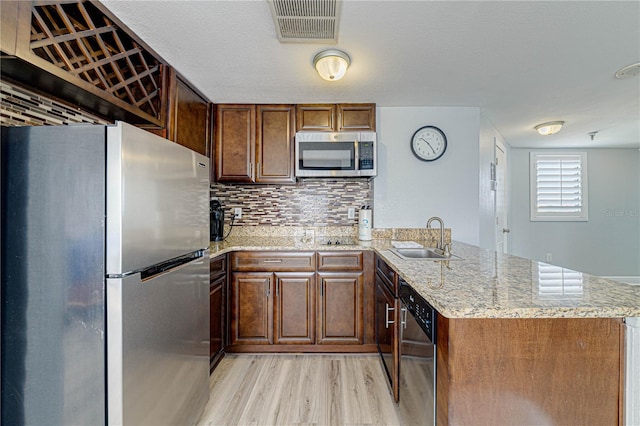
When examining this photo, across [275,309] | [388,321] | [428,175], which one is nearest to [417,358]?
[388,321]

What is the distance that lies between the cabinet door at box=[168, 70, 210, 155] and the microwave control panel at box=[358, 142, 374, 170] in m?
1.37

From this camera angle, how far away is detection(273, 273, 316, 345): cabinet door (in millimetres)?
2389

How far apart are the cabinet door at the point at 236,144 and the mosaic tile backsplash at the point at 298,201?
0.30 meters

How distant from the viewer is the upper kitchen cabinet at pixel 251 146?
106 inches

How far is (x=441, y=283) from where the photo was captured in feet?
3.83

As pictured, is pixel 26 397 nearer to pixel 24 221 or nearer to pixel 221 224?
pixel 24 221

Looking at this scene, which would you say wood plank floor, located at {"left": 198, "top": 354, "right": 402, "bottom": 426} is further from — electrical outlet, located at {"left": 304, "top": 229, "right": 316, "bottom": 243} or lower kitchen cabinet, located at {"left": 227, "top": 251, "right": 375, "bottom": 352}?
electrical outlet, located at {"left": 304, "top": 229, "right": 316, "bottom": 243}

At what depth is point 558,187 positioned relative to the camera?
4.60 meters

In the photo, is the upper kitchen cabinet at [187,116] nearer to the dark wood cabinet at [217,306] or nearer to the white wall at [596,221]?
the dark wood cabinet at [217,306]

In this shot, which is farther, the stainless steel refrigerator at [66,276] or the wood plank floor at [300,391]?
the wood plank floor at [300,391]

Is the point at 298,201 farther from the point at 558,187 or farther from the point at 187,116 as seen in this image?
the point at 558,187

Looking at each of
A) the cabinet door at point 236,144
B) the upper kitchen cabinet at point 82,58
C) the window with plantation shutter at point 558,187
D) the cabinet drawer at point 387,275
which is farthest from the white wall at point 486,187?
the upper kitchen cabinet at point 82,58

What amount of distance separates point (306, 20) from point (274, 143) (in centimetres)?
132

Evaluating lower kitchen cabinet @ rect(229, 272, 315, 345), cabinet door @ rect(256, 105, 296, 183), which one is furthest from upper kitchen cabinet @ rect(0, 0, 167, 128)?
lower kitchen cabinet @ rect(229, 272, 315, 345)
